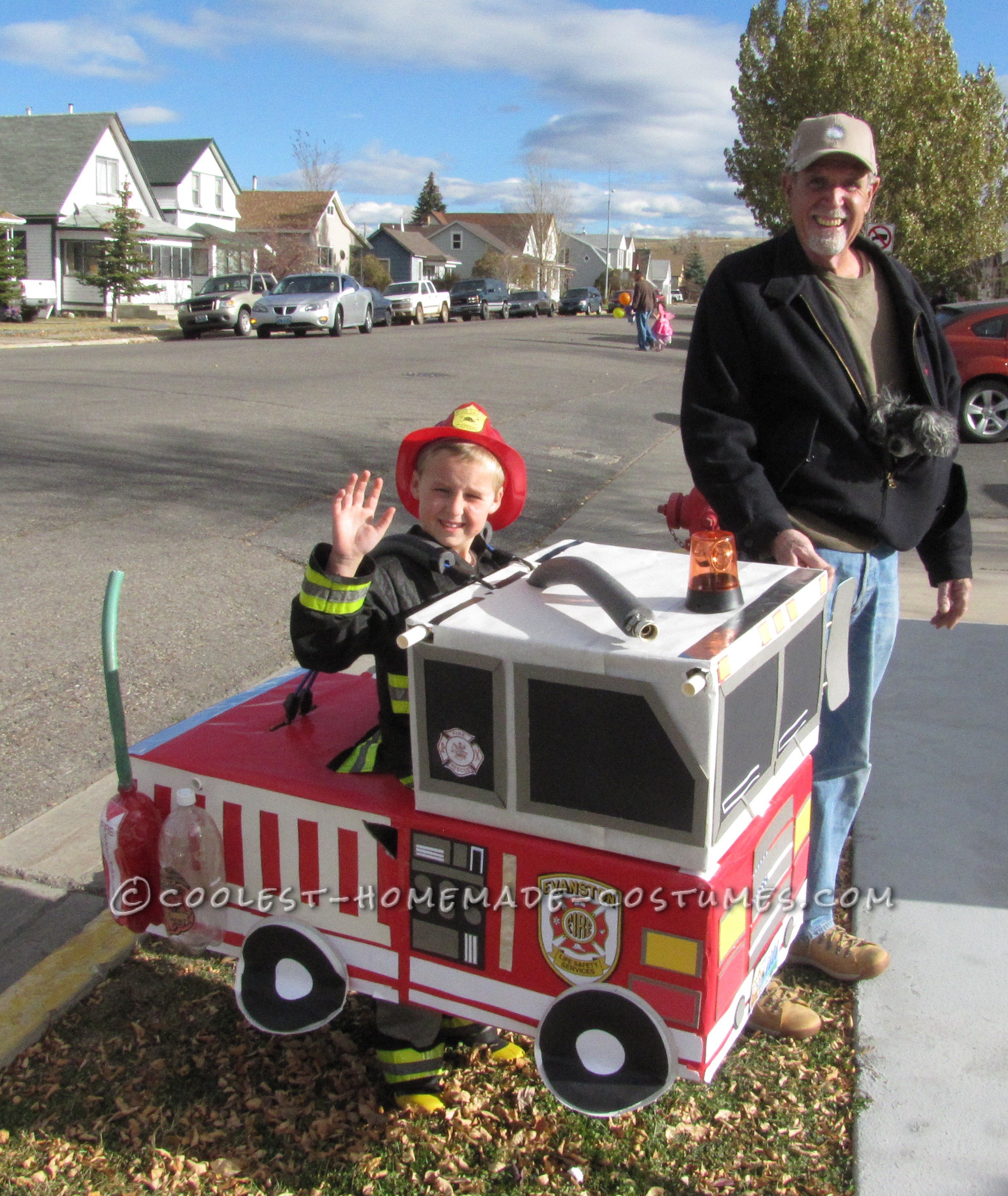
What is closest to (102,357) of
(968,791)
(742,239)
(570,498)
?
(570,498)

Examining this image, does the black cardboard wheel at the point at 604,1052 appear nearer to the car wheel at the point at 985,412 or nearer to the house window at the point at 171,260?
the car wheel at the point at 985,412

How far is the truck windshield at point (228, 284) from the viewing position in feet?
94.1

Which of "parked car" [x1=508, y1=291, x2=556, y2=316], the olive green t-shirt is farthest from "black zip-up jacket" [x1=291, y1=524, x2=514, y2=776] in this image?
"parked car" [x1=508, y1=291, x2=556, y2=316]

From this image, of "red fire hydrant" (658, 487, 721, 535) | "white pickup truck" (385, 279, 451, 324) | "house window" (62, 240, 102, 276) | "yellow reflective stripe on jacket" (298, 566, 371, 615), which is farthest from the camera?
"white pickup truck" (385, 279, 451, 324)

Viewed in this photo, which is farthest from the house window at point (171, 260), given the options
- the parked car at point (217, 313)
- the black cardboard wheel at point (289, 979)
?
the black cardboard wheel at point (289, 979)

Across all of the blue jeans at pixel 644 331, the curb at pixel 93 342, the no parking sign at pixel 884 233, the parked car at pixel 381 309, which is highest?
the parked car at pixel 381 309

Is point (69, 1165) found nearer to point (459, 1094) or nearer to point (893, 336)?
point (459, 1094)

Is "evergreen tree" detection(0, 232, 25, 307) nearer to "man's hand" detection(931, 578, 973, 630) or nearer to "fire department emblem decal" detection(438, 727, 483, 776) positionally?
"man's hand" detection(931, 578, 973, 630)

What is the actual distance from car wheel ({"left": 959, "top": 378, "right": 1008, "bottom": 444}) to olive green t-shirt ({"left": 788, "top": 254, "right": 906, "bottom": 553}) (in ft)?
34.8

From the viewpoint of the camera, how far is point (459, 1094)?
90.1 inches

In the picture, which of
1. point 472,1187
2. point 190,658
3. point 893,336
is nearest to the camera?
point 472,1187

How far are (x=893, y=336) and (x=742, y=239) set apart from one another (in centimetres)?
19885

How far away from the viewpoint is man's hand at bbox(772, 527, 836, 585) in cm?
232

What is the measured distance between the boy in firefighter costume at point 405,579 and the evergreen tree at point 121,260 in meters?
33.7
